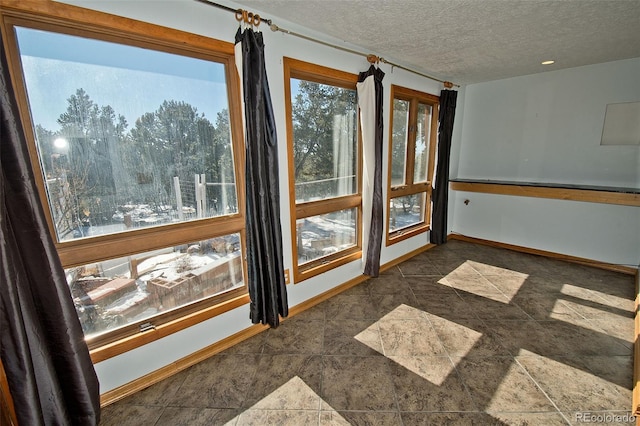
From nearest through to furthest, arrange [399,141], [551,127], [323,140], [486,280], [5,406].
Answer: [5,406], [323,140], [486,280], [399,141], [551,127]

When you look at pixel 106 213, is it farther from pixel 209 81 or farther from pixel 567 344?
pixel 567 344

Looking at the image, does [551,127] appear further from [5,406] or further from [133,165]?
[5,406]

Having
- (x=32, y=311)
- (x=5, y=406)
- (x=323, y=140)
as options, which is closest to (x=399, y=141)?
(x=323, y=140)

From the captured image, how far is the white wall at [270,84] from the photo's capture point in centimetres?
148

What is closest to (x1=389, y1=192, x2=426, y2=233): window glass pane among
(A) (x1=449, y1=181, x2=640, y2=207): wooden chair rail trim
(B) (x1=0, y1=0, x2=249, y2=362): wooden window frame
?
(A) (x1=449, y1=181, x2=640, y2=207): wooden chair rail trim

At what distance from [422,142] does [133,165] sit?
3.32 meters

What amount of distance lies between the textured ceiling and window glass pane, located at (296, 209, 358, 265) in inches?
61.4

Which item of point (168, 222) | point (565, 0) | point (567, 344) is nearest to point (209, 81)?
point (168, 222)

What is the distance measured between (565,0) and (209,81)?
92.2 inches

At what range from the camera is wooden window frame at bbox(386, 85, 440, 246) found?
3.03 m

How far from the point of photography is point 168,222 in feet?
5.48

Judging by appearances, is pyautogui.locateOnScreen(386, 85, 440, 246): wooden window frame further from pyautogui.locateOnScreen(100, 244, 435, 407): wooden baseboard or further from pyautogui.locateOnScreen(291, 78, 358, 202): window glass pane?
pyautogui.locateOnScreen(100, 244, 435, 407): wooden baseboard

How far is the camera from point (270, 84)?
6.35ft

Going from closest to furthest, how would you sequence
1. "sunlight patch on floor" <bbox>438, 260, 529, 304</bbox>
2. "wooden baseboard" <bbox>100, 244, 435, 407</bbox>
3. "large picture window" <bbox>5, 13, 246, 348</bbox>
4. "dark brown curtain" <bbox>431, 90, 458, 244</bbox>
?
"large picture window" <bbox>5, 13, 246, 348</bbox> < "wooden baseboard" <bbox>100, 244, 435, 407</bbox> < "sunlight patch on floor" <bbox>438, 260, 529, 304</bbox> < "dark brown curtain" <bbox>431, 90, 458, 244</bbox>
